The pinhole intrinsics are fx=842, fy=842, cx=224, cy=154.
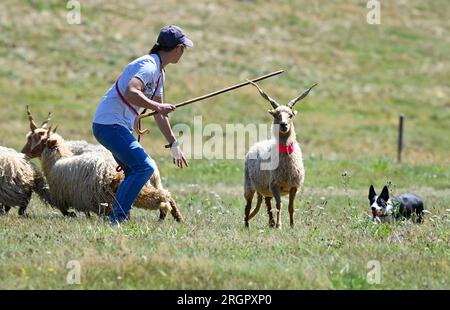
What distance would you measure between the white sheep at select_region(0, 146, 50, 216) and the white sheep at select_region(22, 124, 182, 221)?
0.18 m

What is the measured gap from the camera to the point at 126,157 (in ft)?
28.7

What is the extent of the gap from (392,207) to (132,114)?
365 centimetres

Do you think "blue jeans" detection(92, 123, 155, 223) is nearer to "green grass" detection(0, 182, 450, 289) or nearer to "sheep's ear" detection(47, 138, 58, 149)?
"green grass" detection(0, 182, 450, 289)

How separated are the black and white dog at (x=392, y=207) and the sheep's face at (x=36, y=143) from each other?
4.42 m

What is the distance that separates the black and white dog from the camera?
1048cm

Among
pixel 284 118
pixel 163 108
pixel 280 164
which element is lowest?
pixel 280 164

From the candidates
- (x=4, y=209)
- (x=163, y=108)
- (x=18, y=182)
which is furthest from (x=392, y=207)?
(x=4, y=209)

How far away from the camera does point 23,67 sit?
1260 inches

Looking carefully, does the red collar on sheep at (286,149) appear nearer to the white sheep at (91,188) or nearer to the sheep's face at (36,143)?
the white sheep at (91,188)

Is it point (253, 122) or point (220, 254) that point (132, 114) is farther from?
point (253, 122)

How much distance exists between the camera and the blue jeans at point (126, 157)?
8.70 m
